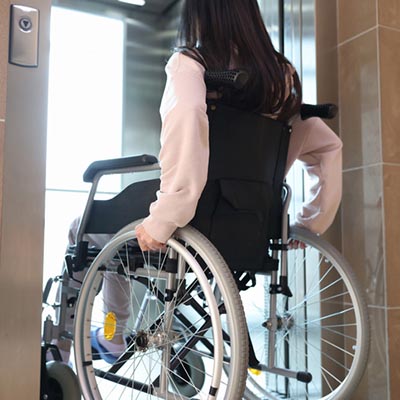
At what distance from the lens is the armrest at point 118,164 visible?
99 cm

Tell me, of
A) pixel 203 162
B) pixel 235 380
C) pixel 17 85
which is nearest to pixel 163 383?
pixel 235 380

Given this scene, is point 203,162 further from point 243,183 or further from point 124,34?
point 124,34

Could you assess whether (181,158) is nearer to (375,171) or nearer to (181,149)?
(181,149)

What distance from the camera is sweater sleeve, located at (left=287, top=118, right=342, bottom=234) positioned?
1.19 m

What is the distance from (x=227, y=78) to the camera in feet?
2.86

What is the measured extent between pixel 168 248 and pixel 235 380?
266mm

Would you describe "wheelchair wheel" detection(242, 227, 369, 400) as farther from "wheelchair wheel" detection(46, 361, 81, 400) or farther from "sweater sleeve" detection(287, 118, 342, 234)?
"wheelchair wheel" detection(46, 361, 81, 400)

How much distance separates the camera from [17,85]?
0.70m

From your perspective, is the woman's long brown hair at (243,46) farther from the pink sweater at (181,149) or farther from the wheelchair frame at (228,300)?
the wheelchair frame at (228,300)

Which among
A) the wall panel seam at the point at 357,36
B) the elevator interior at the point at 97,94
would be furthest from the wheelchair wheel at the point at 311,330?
the elevator interior at the point at 97,94

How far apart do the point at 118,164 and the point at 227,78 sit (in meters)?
0.31

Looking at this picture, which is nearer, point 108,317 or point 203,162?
point 203,162

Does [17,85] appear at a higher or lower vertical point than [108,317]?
higher

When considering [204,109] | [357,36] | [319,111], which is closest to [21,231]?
[204,109]
